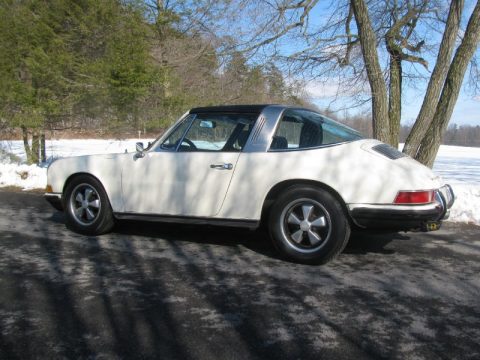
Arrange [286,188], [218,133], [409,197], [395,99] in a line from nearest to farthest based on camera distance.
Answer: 1. [409,197]
2. [286,188]
3. [218,133]
4. [395,99]

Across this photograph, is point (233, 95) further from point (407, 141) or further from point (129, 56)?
point (407, 141)

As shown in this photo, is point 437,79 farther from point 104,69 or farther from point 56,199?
point 104,69

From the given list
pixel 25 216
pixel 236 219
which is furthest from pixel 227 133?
pixel 25 216

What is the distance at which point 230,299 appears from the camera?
3488mm

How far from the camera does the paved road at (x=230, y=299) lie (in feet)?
8.91

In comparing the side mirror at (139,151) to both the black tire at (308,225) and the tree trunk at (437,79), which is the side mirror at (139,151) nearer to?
the black tire at (308,225)

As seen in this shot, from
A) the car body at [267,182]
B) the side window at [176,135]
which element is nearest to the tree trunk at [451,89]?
the car body at [267,182]

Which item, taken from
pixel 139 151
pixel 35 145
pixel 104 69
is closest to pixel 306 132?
pixel 139 151

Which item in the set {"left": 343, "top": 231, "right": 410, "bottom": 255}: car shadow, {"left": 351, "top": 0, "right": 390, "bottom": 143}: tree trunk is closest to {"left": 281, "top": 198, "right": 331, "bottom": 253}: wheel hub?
{"left": 343, "top": 231, "right": 410, "bottom": 255}: car shadow

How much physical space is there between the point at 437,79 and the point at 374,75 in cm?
117

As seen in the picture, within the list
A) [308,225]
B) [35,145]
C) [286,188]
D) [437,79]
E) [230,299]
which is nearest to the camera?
[230,299]

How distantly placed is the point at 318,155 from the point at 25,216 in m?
4.76

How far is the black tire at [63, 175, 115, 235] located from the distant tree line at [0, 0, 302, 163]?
735 cm

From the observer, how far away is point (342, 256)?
4.72 meters
